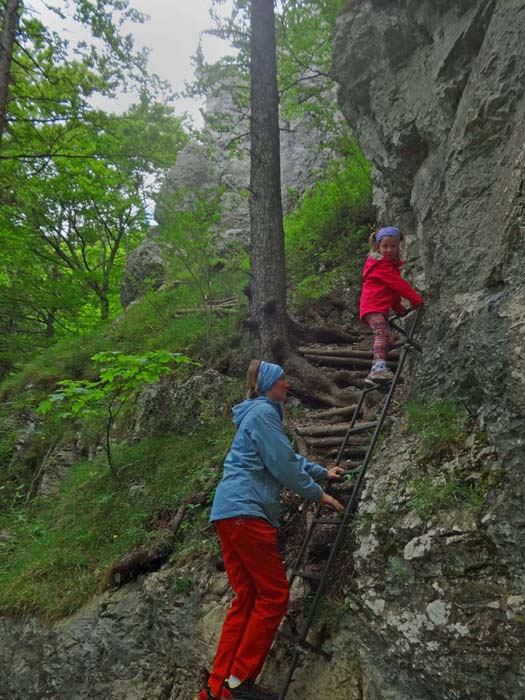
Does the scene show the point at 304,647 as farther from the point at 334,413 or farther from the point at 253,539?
the point at 334,413

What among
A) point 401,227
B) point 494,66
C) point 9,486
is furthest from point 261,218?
point 9,486

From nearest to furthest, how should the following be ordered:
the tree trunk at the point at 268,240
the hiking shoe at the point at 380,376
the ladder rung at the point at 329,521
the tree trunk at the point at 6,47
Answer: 1. the ladder rung at the point at 329,521
2. the hiking shoe at the point at 380,376
3. the tree trunk at the point at 268,240
4. the tree trunk at the point at 6,47

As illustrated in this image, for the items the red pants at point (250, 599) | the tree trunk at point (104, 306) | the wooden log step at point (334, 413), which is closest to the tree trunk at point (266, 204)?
the wooden log step at point (334, 413)

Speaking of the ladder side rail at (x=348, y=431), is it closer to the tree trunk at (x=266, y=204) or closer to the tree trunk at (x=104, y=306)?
the tree trunk at (x=266, y=204)

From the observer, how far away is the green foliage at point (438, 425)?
314 centimetres

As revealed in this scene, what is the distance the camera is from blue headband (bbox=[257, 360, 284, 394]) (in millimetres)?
3543

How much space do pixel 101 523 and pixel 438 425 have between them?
178 inches

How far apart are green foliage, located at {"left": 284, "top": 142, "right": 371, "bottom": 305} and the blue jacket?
5.05 meters

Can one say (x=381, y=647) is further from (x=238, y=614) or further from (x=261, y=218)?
(x=261, y=218)

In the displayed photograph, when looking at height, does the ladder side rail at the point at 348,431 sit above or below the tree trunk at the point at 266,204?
below

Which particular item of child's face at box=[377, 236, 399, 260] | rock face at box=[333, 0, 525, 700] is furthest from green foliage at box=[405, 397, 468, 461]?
child's face at box=[377, 236, 399, 260]

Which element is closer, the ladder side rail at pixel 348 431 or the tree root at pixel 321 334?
the ladder side rail at pixel 348 431

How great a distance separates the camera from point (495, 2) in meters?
4.04

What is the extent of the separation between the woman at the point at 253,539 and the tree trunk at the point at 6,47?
7.70m
